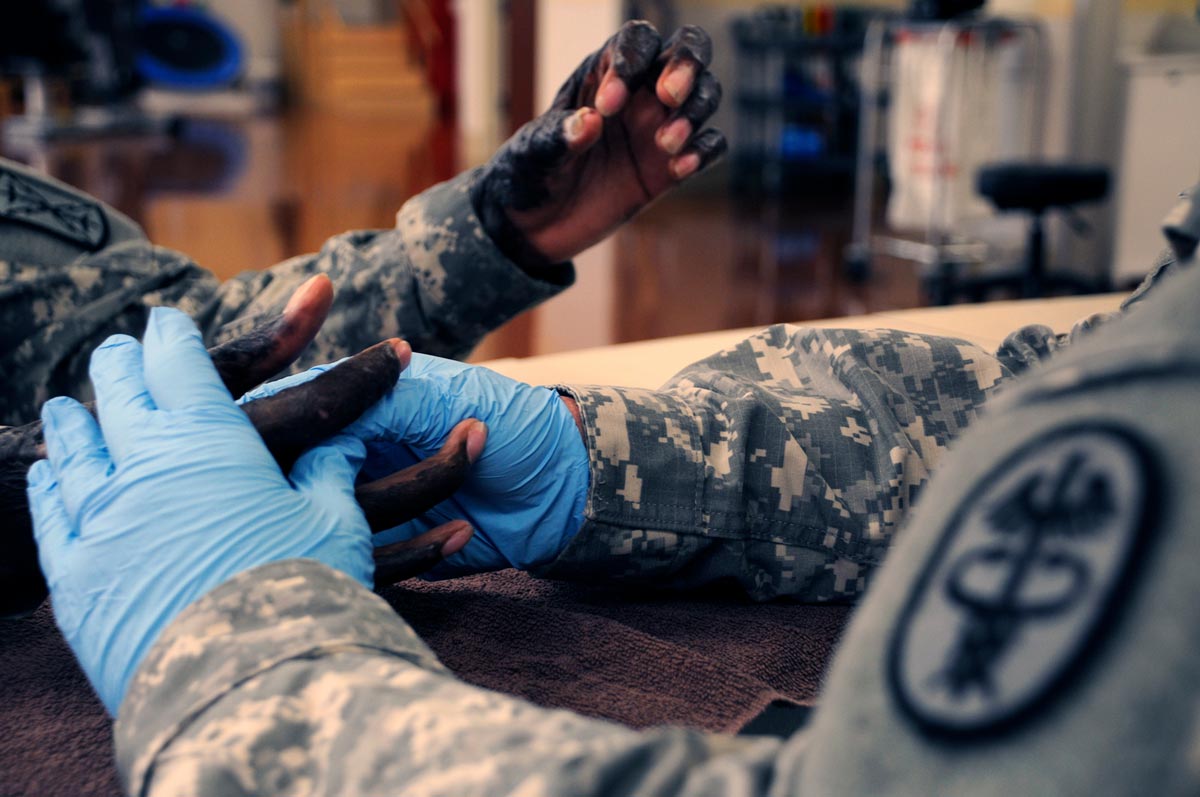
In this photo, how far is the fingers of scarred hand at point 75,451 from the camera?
1.82 feet

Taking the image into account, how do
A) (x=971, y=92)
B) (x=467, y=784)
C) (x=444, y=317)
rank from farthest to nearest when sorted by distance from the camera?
(x=971, y=92) < (x=444, y=317) < (x=467, y=784)

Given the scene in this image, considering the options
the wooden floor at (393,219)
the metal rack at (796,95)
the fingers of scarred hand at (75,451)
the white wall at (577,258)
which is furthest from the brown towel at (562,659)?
the metal rack at (796,95)

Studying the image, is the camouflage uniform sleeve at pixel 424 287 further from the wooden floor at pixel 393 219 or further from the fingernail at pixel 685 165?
the wooden floor at pixel 393 219

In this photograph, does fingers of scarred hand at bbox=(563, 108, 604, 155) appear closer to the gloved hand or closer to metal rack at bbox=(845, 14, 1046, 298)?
the gloved hand

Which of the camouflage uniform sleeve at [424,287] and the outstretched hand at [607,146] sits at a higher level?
the outstretched hand at [607,146]

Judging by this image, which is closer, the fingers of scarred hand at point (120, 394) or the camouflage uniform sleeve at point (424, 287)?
the fingers of scarred hand at point (120, 394)

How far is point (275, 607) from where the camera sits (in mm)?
476

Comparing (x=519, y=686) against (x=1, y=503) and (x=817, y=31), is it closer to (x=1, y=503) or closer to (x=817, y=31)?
(x=1, y=503)

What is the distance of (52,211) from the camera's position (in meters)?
1.13

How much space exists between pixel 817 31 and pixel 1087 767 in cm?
597

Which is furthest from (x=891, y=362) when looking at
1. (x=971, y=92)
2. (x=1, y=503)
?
(x=971, y=92)

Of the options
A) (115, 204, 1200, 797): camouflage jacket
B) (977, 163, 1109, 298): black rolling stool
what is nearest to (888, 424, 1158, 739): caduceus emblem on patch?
(115, 204, 1200, 797): camouflage jacket

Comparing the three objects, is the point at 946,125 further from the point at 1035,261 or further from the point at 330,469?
the point at 330,469

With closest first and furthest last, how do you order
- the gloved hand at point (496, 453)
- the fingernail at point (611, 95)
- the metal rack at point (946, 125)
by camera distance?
the gloved hand at point (496, 453) < the fingernail at point (611, 95) < the metal rack at point (946, 125)
